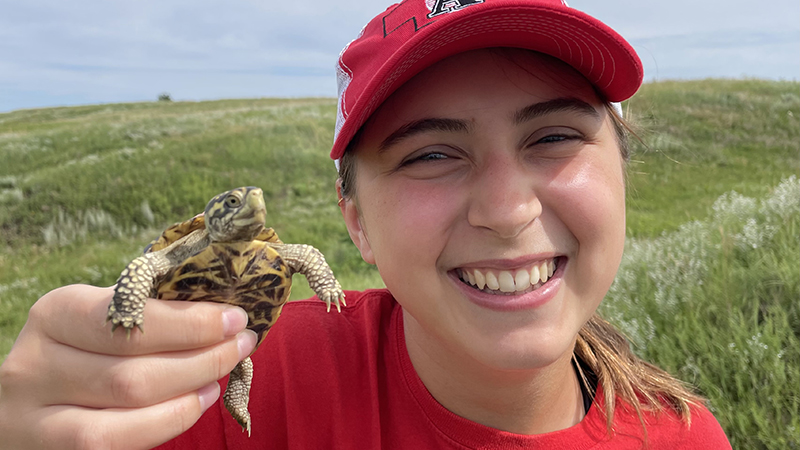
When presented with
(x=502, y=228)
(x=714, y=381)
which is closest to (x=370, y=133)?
(x=502, y=228)

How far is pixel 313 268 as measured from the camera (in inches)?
78.5

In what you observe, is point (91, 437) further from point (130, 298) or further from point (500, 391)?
point (500, 391)

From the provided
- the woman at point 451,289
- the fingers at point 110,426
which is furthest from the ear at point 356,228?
the fingers at point 110,426

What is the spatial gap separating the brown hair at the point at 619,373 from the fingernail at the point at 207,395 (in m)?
1.05

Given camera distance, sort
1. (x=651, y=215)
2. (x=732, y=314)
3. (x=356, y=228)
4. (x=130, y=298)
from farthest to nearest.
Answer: (x=651, y=215) → (x=732, y=314) → (x=356, y=228) → (x=130, y=298)

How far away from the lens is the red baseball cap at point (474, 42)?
161 centimetres

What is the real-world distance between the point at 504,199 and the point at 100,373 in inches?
60.6

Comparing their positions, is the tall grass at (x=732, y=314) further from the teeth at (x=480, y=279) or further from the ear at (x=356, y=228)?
the ear at (x=356, y=228)

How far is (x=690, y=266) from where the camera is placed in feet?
14.4

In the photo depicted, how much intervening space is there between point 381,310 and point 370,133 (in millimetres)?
1192

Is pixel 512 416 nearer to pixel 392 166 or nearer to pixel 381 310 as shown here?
pixel 381 310

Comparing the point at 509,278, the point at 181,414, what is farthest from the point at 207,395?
the point at 509,278

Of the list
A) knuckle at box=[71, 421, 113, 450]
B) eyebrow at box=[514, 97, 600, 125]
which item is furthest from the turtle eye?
eyebrow at box=[514, 97, 600, 125]

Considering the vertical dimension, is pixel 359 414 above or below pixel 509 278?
below
